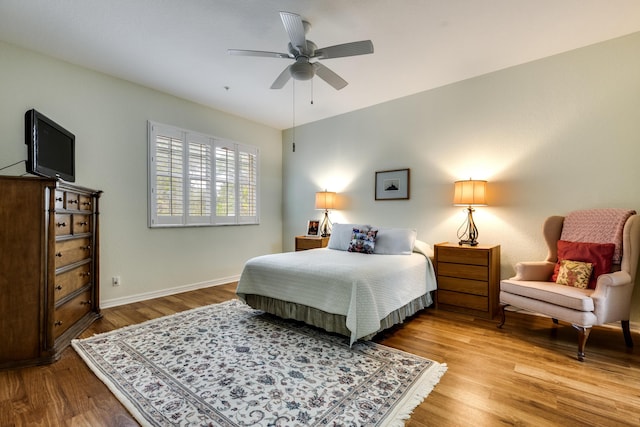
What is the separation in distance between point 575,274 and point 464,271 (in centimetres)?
95

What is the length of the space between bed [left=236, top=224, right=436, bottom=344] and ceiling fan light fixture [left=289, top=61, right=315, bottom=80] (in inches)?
67.4

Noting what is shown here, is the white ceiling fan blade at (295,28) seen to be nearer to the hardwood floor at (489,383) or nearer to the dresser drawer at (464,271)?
the hardwood floor at (489,383)

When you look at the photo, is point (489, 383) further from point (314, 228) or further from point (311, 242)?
point (314, 228)

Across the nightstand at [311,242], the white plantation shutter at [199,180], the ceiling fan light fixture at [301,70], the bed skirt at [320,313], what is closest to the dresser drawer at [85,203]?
the white plantation shutter at [199,180]

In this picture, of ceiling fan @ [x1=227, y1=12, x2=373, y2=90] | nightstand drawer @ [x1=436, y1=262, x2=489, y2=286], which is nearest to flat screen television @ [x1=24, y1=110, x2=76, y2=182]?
ceiling fan @ [x1=227, y1=12, x2=373, y2=90]

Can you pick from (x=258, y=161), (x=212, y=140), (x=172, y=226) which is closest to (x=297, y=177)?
(x=258, y=161)

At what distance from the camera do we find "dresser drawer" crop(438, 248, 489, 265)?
125 inches

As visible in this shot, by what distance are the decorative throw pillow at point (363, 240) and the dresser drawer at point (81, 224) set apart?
2.86 metres

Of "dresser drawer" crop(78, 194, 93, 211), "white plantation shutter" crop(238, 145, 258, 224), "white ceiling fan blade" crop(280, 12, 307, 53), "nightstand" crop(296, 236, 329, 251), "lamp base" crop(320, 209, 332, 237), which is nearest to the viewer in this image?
"white ceiling fan blade" crop(280, 12, 307, 53)

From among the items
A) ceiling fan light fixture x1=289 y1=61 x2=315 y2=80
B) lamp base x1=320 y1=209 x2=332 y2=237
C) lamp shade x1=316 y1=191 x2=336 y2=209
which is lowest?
lamp base x1=320 y1=209 x2=332 y2=237

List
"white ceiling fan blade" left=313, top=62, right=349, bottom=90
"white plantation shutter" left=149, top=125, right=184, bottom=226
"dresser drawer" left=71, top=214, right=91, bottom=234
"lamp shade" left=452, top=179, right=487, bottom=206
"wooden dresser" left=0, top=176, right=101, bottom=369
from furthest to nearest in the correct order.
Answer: "white plantation shutter" left=149, top=125, right=184, bottom=226 → "lamp shade" left=452, top=179, right=487, bottom=206 → "dresser drawer" left=71, top=214, right=91, bottom=234 → "white ceiling fan blade" left=313, top=62, right=349, bottom=90 → "wooden dresser" left=0, top=176, right=101, bottom=369

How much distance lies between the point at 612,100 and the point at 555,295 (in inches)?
78.7

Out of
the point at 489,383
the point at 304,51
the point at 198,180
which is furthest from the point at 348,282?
the point at 198,180

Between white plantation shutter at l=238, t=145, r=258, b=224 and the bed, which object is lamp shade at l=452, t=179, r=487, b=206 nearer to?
the bed
